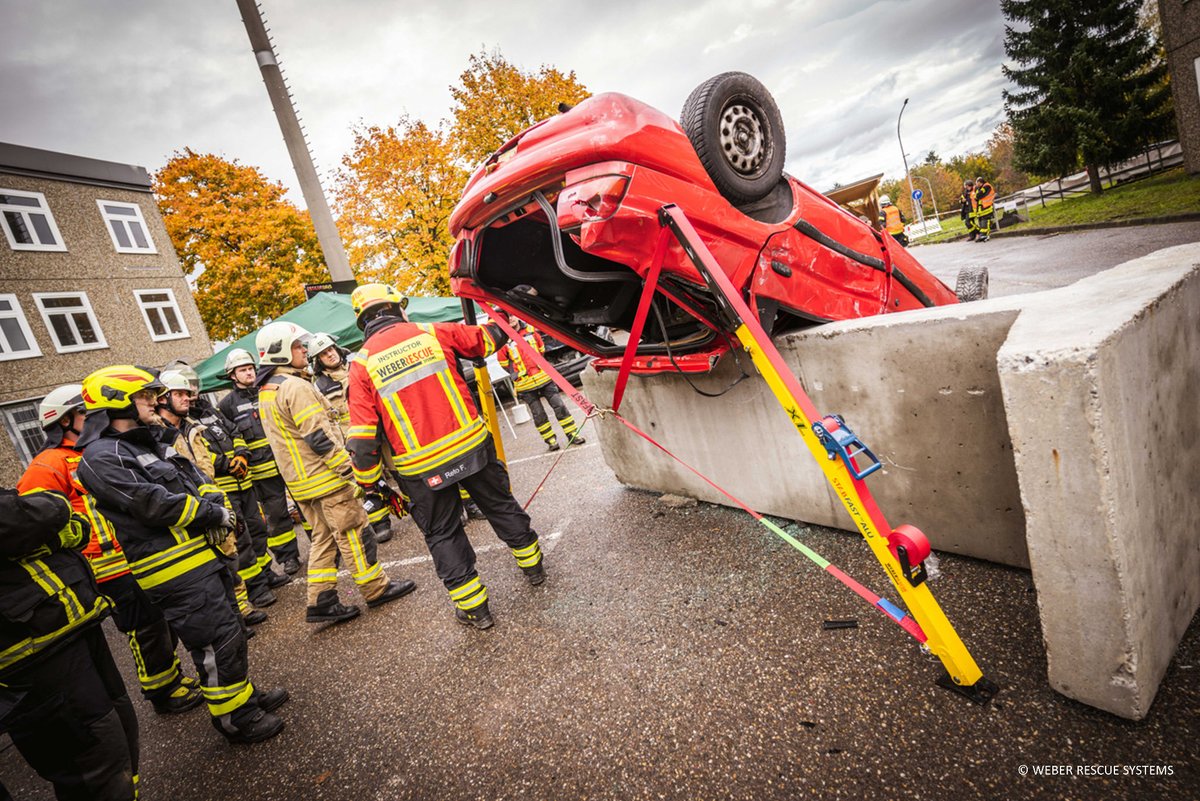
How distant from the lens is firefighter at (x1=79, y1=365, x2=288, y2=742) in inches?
91.7

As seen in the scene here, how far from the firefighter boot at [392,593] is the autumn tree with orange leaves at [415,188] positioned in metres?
11.6

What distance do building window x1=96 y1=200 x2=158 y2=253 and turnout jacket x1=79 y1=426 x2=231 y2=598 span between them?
63.3 ft

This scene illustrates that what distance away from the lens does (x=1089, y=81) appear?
1596 cm

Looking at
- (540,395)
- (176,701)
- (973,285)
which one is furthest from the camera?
(540,395)

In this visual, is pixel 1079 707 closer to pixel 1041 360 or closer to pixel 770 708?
pixel 770 708

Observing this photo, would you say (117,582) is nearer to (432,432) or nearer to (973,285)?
(432,432)

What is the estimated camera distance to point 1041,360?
50.5 inches

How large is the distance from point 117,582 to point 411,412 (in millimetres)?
2083

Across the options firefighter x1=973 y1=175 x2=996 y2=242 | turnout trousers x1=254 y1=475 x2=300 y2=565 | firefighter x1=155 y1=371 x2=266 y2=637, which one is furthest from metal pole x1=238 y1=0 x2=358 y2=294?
firefighter x1=973 y1=175 x2=996 y2=242

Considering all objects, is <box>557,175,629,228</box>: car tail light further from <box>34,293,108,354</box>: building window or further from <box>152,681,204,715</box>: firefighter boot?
<box>34,293,108,354</box>: building window

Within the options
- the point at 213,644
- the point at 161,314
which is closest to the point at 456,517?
the point at 213,644

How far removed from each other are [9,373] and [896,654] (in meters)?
19.9

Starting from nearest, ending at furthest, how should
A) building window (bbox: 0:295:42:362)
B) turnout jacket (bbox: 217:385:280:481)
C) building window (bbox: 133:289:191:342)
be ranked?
turnout jacket (bbox: 217:385:280:481), building window (bbox: 0:295:42:362), building window (bbox: 133:289:191:342)

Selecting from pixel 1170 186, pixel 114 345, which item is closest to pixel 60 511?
pixel 114 345
